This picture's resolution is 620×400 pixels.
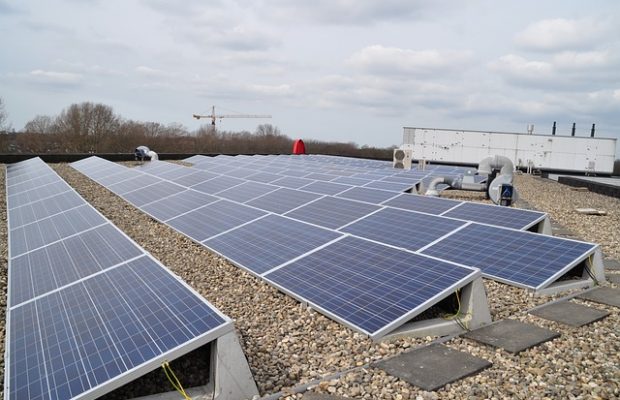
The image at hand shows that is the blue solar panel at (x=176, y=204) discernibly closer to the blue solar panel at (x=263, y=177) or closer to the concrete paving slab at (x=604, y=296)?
the blue solar panel at (x=263, y=177)

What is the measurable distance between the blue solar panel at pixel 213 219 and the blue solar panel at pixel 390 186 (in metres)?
6.39

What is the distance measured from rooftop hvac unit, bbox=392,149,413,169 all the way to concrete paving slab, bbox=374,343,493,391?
1063 inches

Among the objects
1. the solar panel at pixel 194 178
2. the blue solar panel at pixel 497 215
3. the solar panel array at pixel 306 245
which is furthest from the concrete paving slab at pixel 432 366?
the solar panel at pixel 194 178

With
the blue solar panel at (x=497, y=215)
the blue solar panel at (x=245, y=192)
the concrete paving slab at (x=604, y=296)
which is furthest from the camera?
the blue solar panel at (x=245, y=192)

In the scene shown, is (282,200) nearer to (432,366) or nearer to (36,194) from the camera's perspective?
(432,366)

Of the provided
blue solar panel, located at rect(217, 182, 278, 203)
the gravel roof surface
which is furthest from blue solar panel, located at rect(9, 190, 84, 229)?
blue solar panel, located at rect(217, 182, 278, 203)

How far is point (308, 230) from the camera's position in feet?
31.9

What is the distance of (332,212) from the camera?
12.0 metres

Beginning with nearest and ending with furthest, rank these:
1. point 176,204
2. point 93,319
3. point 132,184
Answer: point 93,319
point 176,204
point 132,184

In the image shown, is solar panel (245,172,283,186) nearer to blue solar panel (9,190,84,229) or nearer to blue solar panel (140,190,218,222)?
blue solar panel (140,190,218,222)

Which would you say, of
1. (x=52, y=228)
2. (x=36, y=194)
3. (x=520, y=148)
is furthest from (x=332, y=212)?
(x=520, y=148)

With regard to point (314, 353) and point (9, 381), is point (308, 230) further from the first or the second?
point (9, 381)

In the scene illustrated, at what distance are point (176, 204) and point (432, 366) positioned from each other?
11.3 metres

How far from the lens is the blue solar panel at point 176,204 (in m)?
14.0
